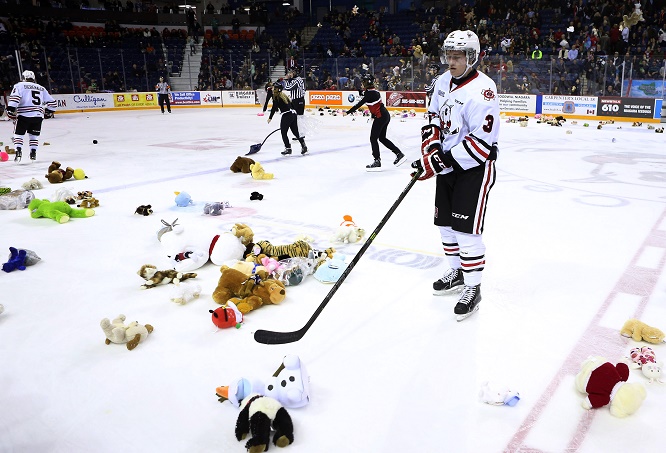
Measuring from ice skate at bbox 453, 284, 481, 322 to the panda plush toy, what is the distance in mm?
1424

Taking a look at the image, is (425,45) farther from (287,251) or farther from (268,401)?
(268,401)

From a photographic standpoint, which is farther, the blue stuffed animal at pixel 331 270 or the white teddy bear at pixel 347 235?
the white teddy bear at pixel 347 235

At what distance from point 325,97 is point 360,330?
20656 mm

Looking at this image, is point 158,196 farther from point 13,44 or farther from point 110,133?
point 13,44

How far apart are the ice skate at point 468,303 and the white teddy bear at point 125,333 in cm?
181

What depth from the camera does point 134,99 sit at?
23875 mm

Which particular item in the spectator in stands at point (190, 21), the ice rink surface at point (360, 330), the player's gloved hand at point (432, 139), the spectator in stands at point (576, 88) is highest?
the spectator in stands at point (190, 21)

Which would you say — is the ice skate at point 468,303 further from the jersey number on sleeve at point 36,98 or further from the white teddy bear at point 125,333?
the jersey number on sleeve at point 36,98

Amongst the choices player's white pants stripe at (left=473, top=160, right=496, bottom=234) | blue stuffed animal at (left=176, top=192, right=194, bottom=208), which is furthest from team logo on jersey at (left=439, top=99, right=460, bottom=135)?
blue stuffed animal at (left=176, top=192, right=194, bottom=208)

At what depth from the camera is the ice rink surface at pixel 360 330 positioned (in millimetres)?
2250

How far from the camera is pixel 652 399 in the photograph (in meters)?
2.44

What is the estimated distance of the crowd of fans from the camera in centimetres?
1708

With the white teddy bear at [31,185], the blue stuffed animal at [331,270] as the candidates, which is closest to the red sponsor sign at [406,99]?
the white teddy bear at [31,185]

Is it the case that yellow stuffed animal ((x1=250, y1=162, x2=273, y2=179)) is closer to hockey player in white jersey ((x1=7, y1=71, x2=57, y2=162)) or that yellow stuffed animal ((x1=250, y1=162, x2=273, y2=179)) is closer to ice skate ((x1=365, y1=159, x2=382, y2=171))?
ice skate ((x1=365, y1=159, x2=382, y2=171))
